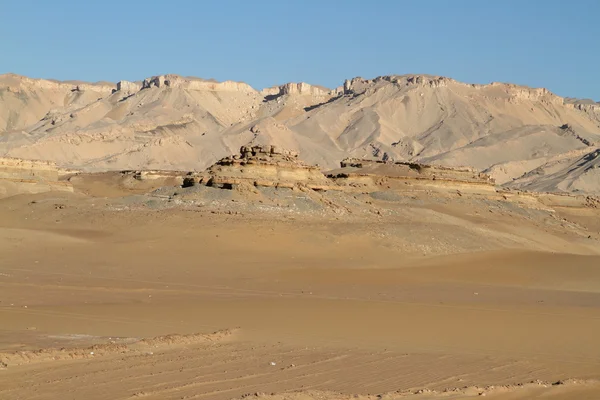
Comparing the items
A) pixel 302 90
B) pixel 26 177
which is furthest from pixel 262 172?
pixel 302 90

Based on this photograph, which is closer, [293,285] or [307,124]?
[293,285]

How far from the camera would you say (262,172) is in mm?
37375

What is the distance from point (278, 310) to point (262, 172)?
2107 centimetres

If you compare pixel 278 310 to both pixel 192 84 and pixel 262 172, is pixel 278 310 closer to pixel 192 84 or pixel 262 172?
pixel 262 172

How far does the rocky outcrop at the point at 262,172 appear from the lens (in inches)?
1428

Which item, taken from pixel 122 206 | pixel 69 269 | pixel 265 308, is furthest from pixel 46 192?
pixel 265 308

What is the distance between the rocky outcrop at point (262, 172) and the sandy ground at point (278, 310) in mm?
3634

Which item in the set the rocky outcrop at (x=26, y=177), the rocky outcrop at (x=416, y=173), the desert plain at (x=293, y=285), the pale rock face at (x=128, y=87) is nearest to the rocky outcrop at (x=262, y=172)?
the desert plain at (x=293, y=285)

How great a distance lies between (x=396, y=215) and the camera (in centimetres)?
3916

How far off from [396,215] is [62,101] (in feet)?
510

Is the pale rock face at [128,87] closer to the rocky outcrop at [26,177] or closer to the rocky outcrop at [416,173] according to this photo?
the rocky outcrop at [416,173]

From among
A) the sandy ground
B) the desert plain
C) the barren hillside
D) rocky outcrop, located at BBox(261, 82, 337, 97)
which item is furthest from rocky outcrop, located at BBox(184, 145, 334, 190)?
rocky outcrop, located at BBox(261, 82, 337, 97)

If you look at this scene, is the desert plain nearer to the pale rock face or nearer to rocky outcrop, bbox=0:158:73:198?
rocky outcrop, bbox=0:158:73:198

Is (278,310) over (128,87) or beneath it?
beneath
